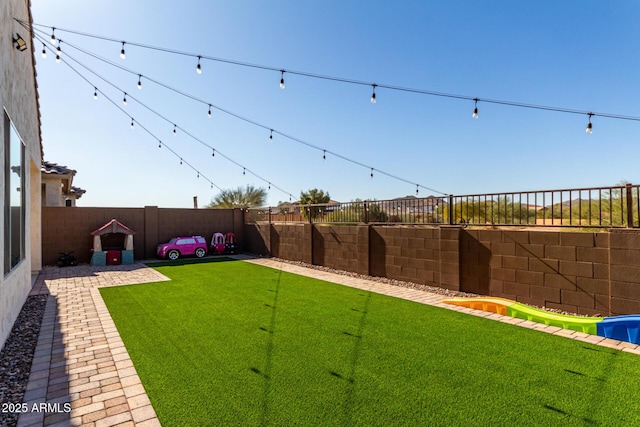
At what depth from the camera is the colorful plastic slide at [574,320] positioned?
3.68m

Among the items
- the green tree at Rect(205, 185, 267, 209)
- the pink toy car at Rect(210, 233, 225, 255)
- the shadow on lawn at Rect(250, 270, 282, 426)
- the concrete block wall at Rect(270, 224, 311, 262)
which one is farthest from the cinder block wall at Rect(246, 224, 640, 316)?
the green tree at Rect(205, 185, 267, 209)

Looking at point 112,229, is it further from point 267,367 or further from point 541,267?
point 541,267

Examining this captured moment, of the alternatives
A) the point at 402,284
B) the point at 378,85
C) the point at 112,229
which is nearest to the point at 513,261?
the point at 402,284

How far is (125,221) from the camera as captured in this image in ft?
38.2

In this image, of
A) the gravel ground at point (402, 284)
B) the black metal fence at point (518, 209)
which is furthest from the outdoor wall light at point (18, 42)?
the gravel ground at point (402, 284)

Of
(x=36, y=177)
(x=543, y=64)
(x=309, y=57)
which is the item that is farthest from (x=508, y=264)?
(x=36, y=177)

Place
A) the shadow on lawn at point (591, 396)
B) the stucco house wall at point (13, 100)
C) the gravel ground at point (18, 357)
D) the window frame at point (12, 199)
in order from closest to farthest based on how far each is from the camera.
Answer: the shadow on lawn at point (591, 396)
the gravel ground at point (18, 357)
the stucco house wall at point (13, 100)
the window frame at point (12, 199)

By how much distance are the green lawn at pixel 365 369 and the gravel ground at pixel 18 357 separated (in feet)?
2.82

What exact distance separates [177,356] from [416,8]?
910cm

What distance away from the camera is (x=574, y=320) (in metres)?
4.05

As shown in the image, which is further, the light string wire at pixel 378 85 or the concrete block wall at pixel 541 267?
the light string wire at pixel 378 85

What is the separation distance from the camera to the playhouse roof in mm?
10484

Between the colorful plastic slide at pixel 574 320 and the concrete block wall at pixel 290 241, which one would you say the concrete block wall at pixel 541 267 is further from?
the concrete block wall at pixel 290 241

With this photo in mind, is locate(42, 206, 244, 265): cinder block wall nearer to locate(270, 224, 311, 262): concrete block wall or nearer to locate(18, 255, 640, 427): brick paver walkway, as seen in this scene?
locate(270, 224, 311, 262): concrete block wall
